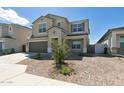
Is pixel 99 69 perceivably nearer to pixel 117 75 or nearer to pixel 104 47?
pixel 117 75

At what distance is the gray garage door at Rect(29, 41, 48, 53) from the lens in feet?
72.6

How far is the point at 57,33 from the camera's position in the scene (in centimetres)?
2028

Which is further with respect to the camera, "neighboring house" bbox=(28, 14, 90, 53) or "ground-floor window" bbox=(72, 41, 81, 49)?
"ground-floor window" bbox=(72, 41, 81, 49)

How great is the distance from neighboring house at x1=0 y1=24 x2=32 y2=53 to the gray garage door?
12.1 ft

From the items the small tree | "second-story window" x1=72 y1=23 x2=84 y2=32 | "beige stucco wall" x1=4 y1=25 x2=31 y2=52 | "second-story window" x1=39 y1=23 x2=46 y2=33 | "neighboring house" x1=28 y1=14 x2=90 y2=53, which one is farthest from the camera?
"beige stucco wall" x1=4 y1=25 x2=31 y2=52

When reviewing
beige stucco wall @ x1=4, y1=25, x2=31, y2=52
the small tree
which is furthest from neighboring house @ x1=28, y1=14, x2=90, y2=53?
the small tree

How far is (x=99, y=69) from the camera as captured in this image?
1020cm

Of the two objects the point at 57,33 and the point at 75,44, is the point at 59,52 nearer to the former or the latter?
the point at 57,33

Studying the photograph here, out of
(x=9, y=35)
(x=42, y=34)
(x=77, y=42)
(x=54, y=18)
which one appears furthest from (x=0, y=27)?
(x=77, y=42)

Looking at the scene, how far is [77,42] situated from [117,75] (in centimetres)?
1253

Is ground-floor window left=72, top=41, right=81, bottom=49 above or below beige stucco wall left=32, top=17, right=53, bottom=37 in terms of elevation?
below

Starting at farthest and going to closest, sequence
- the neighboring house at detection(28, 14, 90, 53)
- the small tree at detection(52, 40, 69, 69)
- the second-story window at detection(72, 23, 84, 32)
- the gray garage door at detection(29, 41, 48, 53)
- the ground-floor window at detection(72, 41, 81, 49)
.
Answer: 1. the gray garage door at detection(29, 41, 48, 53)
2. the second-story window at detection(72, 23, 84, 32)
3. the ground-floor window at detection(72, 41, 81, 49)
4. the neighboring house at detection(28, 14, 90, 53)
5. the small tree at detection(52, 40, 69, 69)

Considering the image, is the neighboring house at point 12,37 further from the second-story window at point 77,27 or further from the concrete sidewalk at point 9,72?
the concrete sidewalk at point 9,72

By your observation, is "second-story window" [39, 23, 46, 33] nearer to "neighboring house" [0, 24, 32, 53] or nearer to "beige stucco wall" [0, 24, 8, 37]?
"neighboring house" [0, 24, 32, 53]
